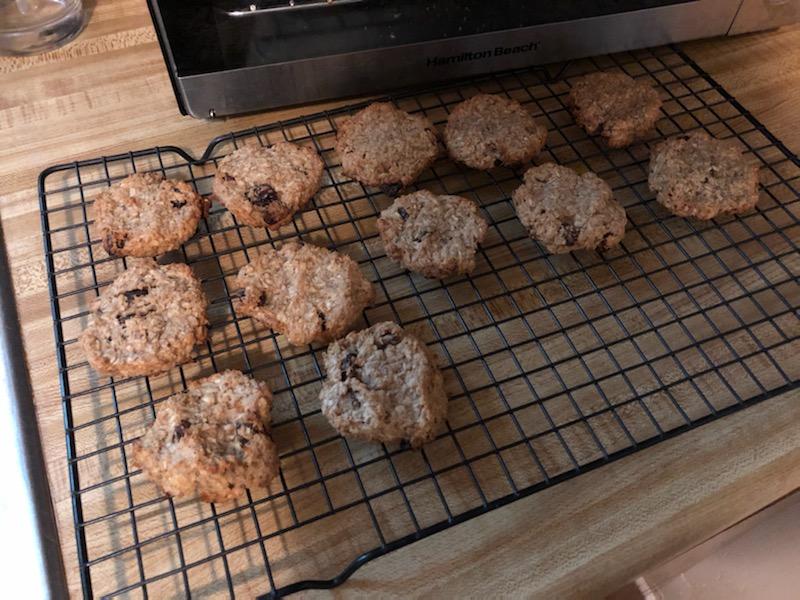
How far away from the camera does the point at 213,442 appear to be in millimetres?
917

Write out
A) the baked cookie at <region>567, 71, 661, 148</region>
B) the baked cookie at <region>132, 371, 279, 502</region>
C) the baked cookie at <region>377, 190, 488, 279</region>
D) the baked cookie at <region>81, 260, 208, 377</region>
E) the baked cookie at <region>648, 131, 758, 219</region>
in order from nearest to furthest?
the baked cookie at <region>132, 371, 279, 502</region>, the baked cookie at <region>81, 260, 208, 377</region>, the baked cookie at <region>377, 190, 488, 279</region>, the baked cookie at <region>648, 131, 758, 219</region>, the baked cookie at <region>567, 71, 661, 148</region>

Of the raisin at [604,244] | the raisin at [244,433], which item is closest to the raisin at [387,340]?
the raisin at [244,433]

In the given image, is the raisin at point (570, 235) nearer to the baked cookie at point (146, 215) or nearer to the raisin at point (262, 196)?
the raisin at point (262, 196)

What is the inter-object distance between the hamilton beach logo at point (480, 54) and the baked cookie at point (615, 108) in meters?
0.13

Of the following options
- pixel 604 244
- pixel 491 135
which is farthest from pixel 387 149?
pixel 604 244

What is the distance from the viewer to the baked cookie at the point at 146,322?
1005 millimetres

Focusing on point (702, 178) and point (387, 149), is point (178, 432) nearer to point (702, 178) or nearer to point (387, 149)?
point (387, 149)

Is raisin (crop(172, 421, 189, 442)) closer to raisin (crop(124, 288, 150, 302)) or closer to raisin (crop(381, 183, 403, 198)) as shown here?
raisin (crop(124, 288, 150, 302))

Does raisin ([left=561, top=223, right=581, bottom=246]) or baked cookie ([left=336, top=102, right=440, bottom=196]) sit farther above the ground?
baked cookie ([left=336, top=102, right=440, bottom=196])

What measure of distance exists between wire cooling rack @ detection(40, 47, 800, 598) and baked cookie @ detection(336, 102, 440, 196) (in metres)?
0.06

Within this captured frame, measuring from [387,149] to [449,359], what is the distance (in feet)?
1.40

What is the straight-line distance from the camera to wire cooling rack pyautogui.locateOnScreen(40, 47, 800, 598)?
0.93 meters

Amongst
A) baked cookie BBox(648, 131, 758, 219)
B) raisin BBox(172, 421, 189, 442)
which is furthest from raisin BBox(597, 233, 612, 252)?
raisin BBox(172, 421, 189, 442)

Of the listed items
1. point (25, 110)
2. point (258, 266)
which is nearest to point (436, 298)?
point (258, 266)
